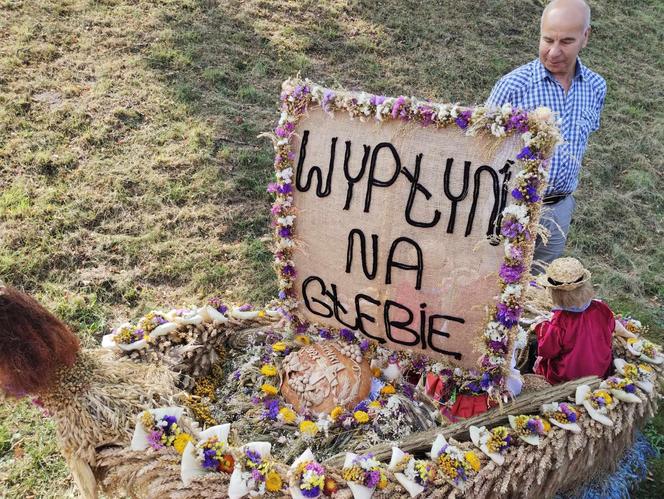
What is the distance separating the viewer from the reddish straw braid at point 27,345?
2.10 metres

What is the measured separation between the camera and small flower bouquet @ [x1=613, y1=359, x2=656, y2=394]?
2793 mm

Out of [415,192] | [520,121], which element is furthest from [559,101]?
[415,192]

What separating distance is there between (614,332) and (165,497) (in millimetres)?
2438

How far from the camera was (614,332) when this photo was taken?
3.16 m

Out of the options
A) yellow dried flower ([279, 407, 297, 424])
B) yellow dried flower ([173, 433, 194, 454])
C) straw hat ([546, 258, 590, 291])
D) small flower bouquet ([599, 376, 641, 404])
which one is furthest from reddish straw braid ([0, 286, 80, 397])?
small flower bouquet ([599, 376, 641, 404])

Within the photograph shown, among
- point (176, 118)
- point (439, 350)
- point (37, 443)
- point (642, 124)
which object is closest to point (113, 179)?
point (176, 118)

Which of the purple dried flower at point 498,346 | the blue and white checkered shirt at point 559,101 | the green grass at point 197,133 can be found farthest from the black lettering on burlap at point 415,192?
the green grass at point 197,133

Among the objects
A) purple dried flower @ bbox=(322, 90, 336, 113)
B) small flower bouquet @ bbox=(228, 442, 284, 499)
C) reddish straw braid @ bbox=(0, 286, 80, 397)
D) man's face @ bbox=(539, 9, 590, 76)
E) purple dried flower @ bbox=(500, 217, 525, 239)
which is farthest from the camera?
man's face @ bbox=(539, 9, 590, 76)

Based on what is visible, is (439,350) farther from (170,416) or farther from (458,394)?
(170,416)

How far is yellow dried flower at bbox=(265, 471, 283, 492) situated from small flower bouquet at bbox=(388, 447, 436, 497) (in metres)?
0.45

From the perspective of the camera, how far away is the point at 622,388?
2738 mm

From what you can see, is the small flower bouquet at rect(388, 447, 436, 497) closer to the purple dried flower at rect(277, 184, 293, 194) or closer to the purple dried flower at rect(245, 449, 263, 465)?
the purple dried flower at rect(245, 449, 263, 465)

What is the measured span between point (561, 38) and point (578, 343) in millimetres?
1715

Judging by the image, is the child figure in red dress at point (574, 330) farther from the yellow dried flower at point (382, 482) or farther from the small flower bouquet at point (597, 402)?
the yellow dried flower at point (382, 482)
